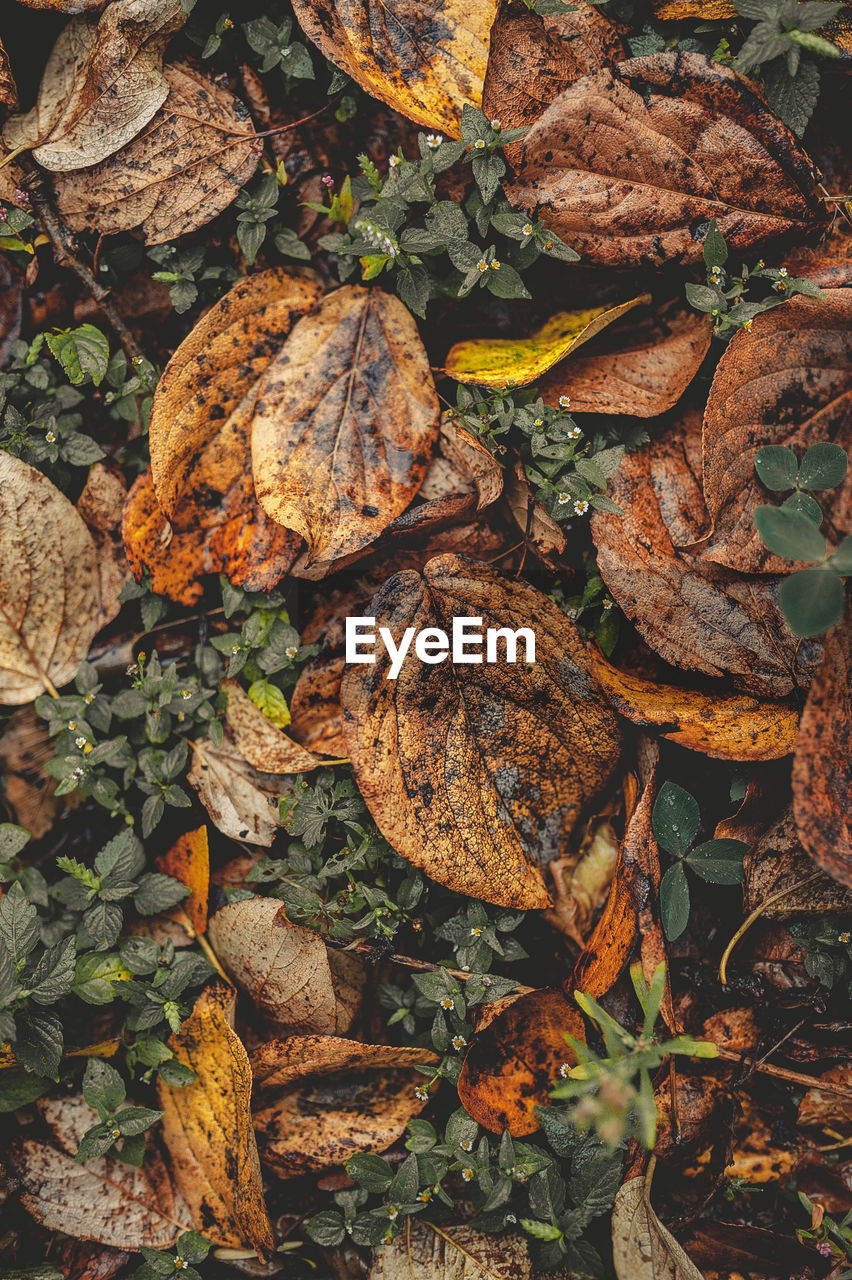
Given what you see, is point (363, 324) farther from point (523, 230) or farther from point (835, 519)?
point (835, 519)

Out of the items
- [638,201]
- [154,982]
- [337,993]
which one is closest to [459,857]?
[337,993]

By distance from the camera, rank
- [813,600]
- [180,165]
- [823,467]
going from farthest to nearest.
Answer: [180,165] < [823,467] < [813,600]

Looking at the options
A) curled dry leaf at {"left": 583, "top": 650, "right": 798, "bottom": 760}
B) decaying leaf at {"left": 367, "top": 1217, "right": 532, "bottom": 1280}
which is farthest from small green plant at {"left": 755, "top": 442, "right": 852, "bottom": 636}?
decaying leaf at {"left": 367, "top": 1217, "right": 532, "bottom": 1280}

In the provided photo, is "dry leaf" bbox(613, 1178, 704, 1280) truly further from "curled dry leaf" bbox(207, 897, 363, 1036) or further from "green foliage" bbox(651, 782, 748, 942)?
"curled dry leaf" bbox(207, 897, 363, 1036)

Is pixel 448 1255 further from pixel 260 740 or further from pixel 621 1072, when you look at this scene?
A: pixel 260 740

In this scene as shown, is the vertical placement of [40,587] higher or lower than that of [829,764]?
higher

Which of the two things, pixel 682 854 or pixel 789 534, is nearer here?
pixel 789 534

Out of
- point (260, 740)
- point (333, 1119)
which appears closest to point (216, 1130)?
point (333, 1119)

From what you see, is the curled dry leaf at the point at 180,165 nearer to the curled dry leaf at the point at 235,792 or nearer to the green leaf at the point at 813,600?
the curled dry leaf at the point at 235,792
